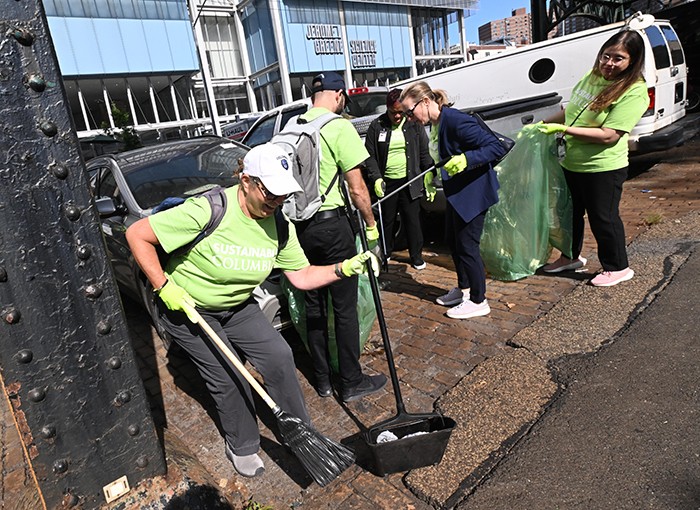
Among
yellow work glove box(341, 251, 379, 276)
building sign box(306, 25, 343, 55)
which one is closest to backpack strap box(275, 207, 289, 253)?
yellow work glove box(341, 251, 379, 276)

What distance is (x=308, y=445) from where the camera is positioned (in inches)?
89.7

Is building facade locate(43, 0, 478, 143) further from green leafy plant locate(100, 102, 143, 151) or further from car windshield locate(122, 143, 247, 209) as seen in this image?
car windshield locate(122, 143, 247, 209)

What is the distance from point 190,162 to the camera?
4723 millimetres

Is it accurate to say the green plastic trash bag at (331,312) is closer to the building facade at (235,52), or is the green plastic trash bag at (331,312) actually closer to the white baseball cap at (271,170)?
the white baseball cap at (271,170)

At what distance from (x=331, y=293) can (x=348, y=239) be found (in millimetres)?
350

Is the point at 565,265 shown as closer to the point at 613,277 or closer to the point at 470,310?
the point at 613,277

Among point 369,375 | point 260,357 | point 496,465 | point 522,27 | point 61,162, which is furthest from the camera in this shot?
point 522,27

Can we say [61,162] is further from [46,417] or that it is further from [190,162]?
[190,162]

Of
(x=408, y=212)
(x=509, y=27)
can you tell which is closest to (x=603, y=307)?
(x=408, y=212)

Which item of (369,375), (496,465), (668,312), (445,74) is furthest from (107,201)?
(445,74)

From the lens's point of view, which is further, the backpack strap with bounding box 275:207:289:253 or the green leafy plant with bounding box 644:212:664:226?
the green leafy plant with bounding box 644:212:664:226

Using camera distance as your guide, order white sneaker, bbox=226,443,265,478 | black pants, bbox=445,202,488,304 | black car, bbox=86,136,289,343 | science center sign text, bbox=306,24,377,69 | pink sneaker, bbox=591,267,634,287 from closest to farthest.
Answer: white sneaker, bbox=226,443,265,478 → black pants, bbox=445,202,488,304 → pink sneaker, bbox=591,267,634,287 → black car, bbox=86,136,289,343 → science center sign text, bbox=306,24,377,69

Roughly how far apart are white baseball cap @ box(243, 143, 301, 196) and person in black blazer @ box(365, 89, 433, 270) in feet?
9.44

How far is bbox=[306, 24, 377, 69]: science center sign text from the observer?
34081 millimetres
